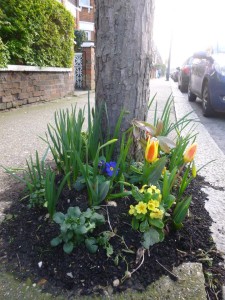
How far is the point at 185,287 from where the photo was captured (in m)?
1.09

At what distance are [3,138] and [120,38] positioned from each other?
2379mm

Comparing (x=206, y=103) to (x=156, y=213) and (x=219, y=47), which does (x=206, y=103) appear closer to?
(x=219, y=47)

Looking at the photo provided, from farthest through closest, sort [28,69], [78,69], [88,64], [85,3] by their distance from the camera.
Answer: [85,3] → [78,69] → [88,64] → [28,69]

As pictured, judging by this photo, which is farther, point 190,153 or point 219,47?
point 219,47

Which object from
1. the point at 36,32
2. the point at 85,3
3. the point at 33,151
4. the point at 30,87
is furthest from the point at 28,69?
the point at 85,3

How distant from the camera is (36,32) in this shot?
17.7 ft

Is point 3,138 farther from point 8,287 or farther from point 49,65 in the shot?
point 49,65

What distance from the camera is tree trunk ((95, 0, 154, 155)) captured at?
1.51 meters

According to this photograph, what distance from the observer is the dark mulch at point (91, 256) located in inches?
43.6

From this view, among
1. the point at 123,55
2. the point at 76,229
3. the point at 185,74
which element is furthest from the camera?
the point at 185,74

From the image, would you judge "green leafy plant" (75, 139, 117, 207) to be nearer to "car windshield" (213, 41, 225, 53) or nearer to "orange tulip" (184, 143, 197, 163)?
"orange tulip" (184, 143, 197, 163)

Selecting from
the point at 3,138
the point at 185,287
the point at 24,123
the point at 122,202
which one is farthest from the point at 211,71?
the point at 185,287

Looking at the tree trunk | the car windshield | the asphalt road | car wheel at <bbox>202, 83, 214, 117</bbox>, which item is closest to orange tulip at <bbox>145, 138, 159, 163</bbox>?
the tree trunk

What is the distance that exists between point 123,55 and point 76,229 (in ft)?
3.30
